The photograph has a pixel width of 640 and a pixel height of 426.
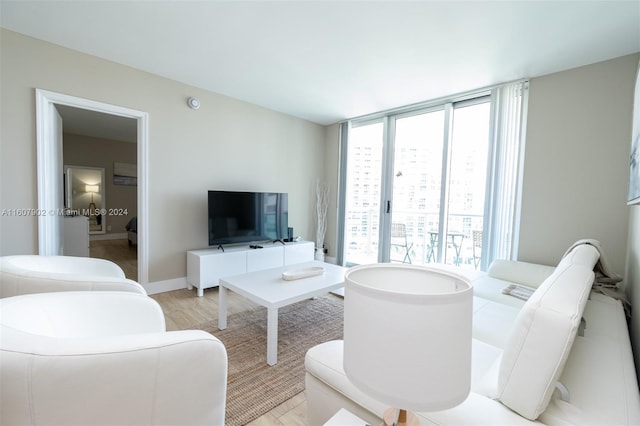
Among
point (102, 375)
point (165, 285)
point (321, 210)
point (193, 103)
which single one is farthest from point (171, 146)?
point (102, 375)

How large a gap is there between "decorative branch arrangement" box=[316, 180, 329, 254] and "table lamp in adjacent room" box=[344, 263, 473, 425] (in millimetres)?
4278

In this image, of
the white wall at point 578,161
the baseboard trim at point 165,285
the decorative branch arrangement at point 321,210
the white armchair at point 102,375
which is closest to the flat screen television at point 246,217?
the baseboard trim at point 165,285

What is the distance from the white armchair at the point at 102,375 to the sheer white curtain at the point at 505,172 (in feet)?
10.6

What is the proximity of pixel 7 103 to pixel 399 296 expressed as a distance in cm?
355

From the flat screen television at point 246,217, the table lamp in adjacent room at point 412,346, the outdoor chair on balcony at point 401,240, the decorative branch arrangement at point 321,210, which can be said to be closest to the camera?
the table lamp in adjacent room at point 412,346

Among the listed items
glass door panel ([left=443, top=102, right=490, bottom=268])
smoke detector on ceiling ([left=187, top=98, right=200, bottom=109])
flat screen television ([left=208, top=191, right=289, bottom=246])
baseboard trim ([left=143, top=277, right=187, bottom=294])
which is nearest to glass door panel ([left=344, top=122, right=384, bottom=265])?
glass door panel ([left=443, top=102, right=490, bottom=268])

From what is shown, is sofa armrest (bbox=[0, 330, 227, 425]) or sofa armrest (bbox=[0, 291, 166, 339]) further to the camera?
sofa armrest (bbox=[0, 291, 166, 339])

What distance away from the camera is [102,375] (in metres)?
0.70

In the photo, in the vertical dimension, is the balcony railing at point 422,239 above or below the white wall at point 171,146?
below

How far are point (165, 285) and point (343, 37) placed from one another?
333 cm

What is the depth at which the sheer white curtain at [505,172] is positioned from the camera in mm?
2938

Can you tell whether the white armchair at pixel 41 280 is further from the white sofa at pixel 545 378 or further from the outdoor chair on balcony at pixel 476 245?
the outdoor chair on balcony at pixel 476 245

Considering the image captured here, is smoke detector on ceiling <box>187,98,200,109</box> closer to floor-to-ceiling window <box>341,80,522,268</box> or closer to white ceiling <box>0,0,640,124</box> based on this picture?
white ceiling <box>0,0,640,124</box>

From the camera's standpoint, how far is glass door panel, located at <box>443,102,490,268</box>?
3291 millimetres
